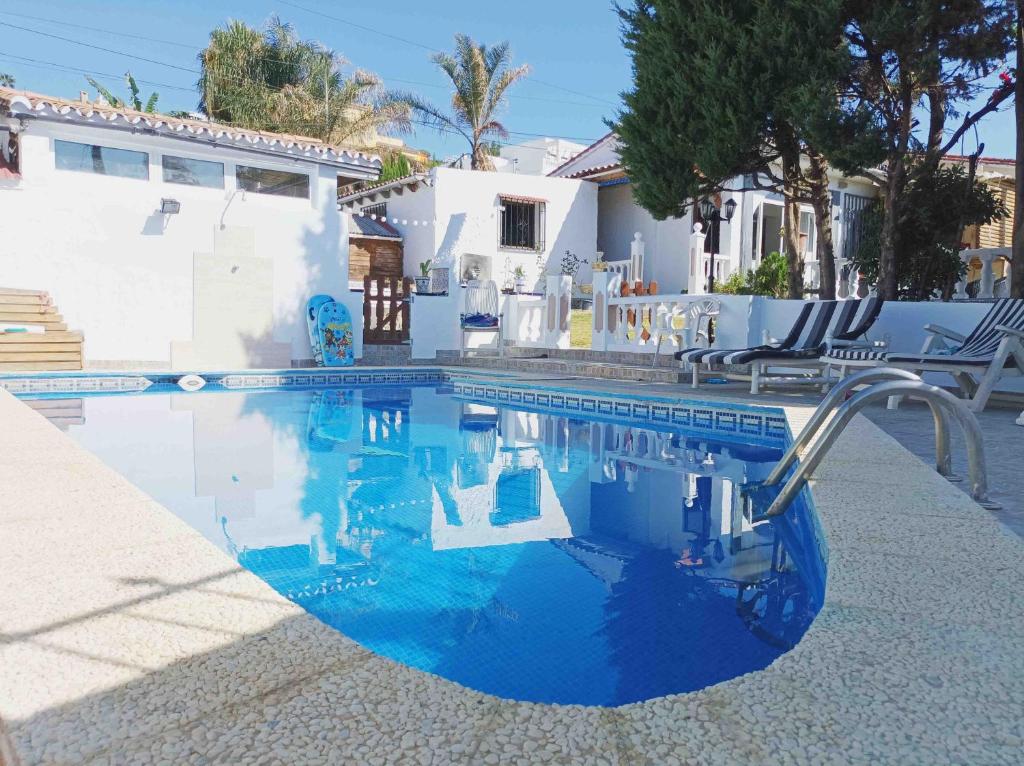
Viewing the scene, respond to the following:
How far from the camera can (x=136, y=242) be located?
12.7m

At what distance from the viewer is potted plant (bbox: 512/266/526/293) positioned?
19.8 meters

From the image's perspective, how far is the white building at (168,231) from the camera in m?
11.9

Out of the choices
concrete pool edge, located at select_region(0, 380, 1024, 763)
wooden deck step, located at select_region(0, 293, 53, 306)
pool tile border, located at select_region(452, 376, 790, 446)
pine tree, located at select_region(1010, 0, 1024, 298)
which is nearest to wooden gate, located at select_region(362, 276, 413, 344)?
pool tile border, located at select_region(452, 376, 790, 446)

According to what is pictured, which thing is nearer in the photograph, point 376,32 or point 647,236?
point 647,236

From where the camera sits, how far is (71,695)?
5.38 ft

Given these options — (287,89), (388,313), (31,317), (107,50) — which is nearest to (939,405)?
(31,317)

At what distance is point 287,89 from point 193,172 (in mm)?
15462

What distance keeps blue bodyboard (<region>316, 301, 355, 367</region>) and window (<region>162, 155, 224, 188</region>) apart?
3025 millimetres

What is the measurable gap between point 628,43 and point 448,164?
14929mm

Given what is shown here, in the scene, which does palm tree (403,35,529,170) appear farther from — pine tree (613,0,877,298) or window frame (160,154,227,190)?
pine tree (613,0,877,298)

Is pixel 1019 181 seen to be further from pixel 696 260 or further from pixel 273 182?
pixel 273 182

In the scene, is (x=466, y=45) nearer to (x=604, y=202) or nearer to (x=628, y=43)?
(x=604, y=202)

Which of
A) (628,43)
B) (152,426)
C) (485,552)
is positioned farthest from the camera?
(628,43)

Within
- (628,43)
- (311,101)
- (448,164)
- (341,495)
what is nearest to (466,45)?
(448,164)
